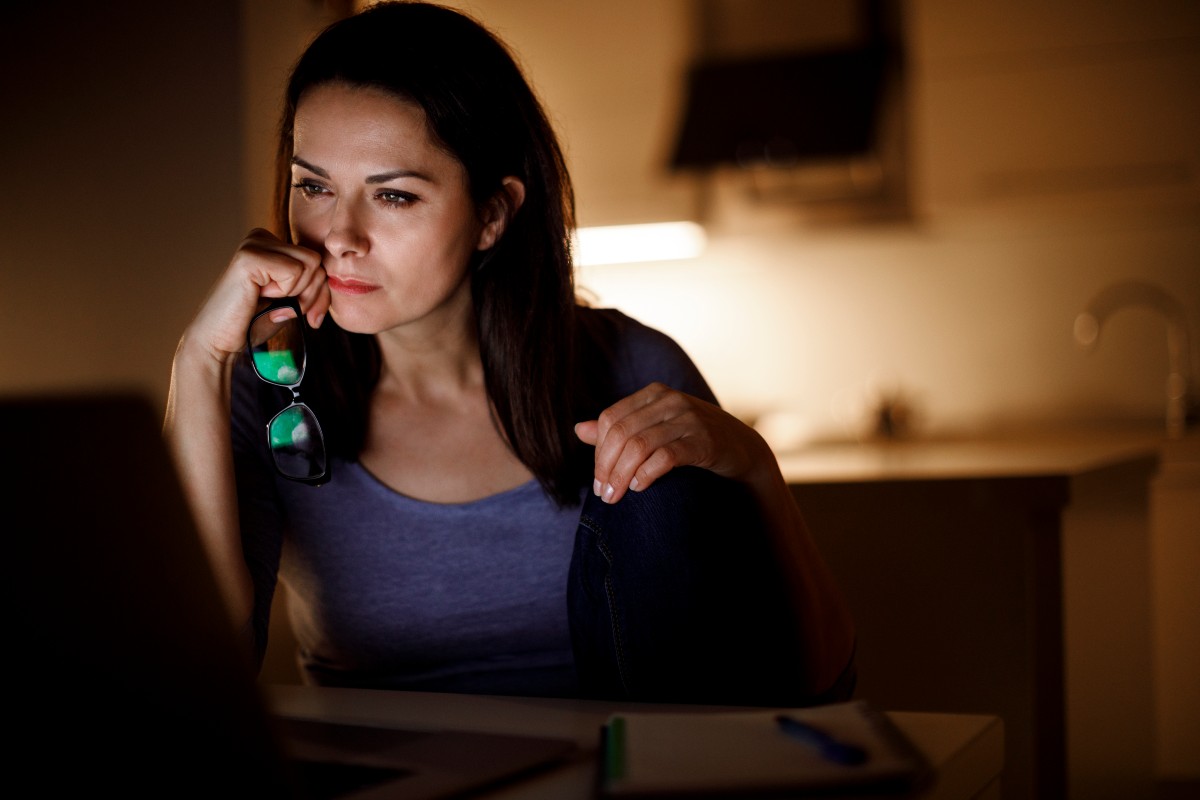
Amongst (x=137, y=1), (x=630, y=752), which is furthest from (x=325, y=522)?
(x=137, y=1)

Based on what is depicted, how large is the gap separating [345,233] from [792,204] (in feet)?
6.46

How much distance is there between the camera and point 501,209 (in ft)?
4.65

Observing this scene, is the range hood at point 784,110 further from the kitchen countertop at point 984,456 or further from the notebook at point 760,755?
the notebook at point 760,755

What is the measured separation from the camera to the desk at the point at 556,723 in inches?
22.1

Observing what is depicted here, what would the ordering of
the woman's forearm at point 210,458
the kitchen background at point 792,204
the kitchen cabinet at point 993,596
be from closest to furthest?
the woman's forearm at point 210,458, the kitchen cabinet at point 993,596, the kitchen background at point 792,204

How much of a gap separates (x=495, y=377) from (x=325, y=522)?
270mm

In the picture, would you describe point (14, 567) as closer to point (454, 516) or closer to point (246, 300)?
point (246, 300)

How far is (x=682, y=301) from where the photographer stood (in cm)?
340

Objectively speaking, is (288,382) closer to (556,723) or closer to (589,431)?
(589,431)

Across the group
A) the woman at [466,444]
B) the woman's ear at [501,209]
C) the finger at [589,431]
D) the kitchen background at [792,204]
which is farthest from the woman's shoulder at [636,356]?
the kitchen background at [792,204]

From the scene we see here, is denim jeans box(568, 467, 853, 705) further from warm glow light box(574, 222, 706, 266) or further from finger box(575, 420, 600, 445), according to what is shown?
warm glow light box(574, 222, 706, 266)

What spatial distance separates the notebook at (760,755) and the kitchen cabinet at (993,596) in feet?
3.69

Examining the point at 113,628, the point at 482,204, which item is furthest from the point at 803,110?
the point at 113,628

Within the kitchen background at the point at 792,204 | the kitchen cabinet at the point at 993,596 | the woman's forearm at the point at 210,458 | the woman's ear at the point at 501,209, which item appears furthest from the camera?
the kitchen background at the point at 792,204
